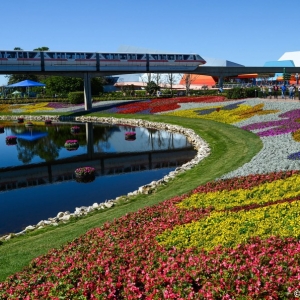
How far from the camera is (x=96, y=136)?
40594mm

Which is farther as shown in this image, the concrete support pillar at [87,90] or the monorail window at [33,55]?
the concrete support pillar at [87,90]

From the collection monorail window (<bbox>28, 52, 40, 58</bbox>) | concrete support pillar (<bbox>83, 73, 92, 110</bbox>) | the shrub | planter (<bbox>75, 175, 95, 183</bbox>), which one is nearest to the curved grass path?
planter (<bbox>75, 175, 95, 183</bbox>)

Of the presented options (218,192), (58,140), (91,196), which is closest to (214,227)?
(218,192)

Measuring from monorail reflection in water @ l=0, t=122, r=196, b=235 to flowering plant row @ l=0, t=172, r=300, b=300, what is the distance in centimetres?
692

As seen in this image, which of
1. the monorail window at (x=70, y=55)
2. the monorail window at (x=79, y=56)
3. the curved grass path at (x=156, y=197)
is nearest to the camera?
Result: the curved grass path at (x=156, y=197)

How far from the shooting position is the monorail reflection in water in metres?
18.4

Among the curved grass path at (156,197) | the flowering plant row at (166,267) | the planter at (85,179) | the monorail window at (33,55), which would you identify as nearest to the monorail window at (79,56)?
the monorail window at (33,55)

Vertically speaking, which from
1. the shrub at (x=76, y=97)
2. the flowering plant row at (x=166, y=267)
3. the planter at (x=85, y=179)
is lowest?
the planter at (x=85, y=179)

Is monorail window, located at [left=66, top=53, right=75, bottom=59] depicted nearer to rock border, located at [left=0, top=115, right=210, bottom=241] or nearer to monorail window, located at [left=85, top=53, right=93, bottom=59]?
monorail window, located at [left=85, top=53, right=93, bottom=59]

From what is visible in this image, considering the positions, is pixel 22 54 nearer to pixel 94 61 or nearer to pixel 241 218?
pixel 94 61

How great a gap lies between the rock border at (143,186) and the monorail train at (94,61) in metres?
7.86

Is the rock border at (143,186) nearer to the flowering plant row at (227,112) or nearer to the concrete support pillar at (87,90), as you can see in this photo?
the flowering plant row at (227,112)

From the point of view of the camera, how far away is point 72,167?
2648cm

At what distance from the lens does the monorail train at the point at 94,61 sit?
5203cm
